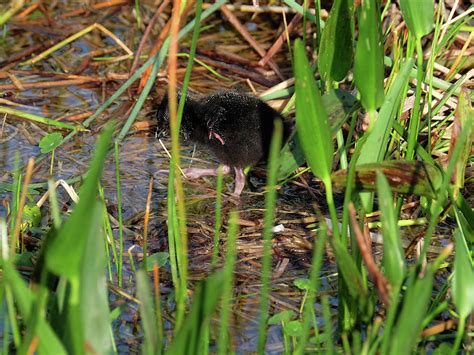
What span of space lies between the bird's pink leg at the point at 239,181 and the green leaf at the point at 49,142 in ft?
2.36

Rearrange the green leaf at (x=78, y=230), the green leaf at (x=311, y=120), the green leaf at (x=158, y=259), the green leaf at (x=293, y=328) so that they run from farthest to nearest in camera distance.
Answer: the green leaf at (x=158, y=259), the green leaf at (x=293, y=328), the green leaf at (x=311, y=120), the green leaf at (x=78, y=230)

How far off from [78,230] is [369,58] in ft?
3.01

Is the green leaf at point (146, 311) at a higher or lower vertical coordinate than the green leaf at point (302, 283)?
higher

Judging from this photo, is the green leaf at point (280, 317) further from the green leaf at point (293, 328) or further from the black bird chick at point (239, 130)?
the black bird chick at point (239, 130)

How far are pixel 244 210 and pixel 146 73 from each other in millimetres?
1139

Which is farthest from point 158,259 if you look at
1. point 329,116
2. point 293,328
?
point 329,116

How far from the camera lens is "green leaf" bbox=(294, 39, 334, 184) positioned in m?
2.08

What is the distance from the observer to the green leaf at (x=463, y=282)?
2.01 metres

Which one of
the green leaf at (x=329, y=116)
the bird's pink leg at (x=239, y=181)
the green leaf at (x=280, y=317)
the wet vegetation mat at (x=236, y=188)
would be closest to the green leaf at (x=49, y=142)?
the wet vegetation mat at (x=236, y=188)

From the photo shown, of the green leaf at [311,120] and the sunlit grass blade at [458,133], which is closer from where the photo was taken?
the green leaf at [311,120]

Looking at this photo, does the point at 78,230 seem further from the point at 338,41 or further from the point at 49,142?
the point at 49,142

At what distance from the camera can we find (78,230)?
5.53ft

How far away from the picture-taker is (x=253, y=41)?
4.63m

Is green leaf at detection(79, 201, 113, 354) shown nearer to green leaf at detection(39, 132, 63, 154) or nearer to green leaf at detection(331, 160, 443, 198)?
green leaf at detection(331, 160, 443, 198)
